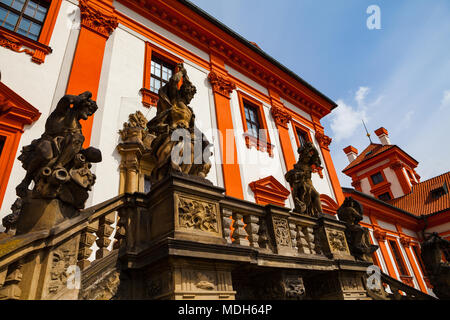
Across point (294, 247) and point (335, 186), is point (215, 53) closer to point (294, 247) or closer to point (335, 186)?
point (335, 186)

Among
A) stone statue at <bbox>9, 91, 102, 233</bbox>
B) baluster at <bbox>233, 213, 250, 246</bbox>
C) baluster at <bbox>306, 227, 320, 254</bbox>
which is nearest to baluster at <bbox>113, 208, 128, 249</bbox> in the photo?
stone statue at <bbox>9, 91, 102, 233</bbox>

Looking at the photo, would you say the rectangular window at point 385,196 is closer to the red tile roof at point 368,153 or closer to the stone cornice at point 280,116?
the red tile roof at point 368,153

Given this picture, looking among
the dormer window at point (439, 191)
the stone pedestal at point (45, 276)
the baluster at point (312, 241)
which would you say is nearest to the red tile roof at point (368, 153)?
the dormer window at point (439, 191)

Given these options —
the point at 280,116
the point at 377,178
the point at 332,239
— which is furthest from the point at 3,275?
the point at 377,178

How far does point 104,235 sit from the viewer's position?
3.22 metres

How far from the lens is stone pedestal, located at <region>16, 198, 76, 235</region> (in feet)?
8.65

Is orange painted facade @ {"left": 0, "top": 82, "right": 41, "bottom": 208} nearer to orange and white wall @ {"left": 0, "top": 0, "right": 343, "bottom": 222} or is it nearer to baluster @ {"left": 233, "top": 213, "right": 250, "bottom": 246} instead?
orange and white wall @ {"left": 0, "top": 0, "right": 343, "bottom": 222}

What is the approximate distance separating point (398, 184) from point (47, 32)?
1171 inches

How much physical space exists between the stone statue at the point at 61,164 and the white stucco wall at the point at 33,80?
2.86 meters

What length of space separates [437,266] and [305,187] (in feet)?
14.9

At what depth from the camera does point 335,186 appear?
1301cm

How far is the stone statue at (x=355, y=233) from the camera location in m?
5.76

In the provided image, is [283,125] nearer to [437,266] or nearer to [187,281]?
[437,266]
